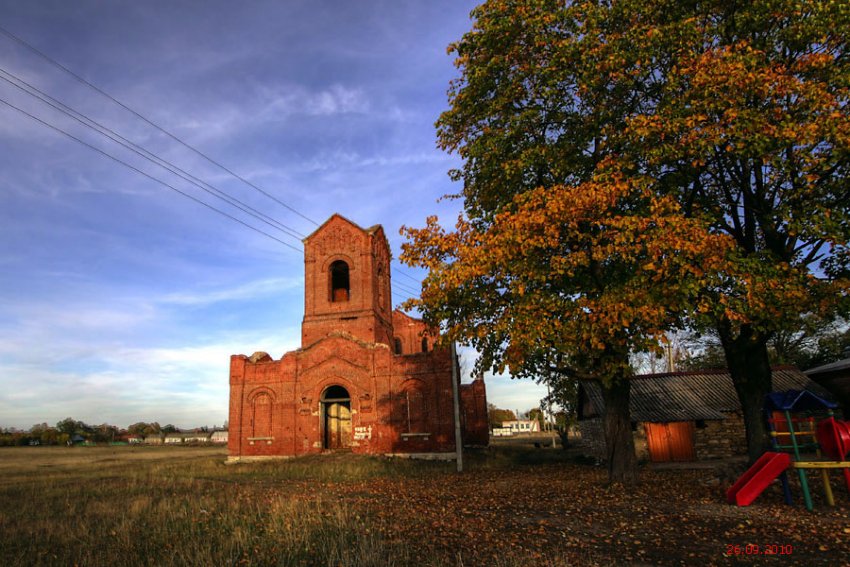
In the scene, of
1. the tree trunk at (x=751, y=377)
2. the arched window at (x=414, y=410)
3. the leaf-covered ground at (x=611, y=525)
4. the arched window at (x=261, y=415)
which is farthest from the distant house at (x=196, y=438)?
the tree trunk at (x=751, y=377)

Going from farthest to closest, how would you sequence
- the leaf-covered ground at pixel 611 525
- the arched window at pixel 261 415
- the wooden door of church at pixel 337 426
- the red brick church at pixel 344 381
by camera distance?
the wooden door of church at pixel 337 426, the arched window at pixel 261 415, the red brick church at pixel 344 381, the leaf-covered ground at pixel 611 525

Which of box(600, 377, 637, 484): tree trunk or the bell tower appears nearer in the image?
box(600, 377, 637, 484): tree trunk

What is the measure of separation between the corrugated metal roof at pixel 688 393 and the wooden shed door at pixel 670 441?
1.29ft

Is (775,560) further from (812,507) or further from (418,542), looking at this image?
(418,542)

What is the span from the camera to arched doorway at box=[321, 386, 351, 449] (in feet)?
99.7

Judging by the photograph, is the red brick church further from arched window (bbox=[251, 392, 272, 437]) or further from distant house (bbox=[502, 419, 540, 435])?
distant house (bbox=[502, 419, 540, 435])

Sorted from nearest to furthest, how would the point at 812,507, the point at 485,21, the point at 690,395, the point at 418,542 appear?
the point at 418,542, the point at 812,507, the point at 485,21, the point at 690,395

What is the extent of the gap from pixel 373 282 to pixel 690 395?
1936cm

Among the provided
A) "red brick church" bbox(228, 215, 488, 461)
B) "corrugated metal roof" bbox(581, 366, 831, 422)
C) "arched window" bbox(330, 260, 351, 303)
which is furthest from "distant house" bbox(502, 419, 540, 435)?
"corrugated metal roof" bbox(581, 366, 831, 422)

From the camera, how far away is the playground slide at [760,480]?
31.6 feet

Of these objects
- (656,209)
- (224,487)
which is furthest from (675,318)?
(224,487)

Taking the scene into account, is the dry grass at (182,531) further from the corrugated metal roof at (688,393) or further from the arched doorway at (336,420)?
the corrugated metal roof at (688,393)

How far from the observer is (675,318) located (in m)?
12.2

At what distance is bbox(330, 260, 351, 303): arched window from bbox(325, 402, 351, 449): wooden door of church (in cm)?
700
